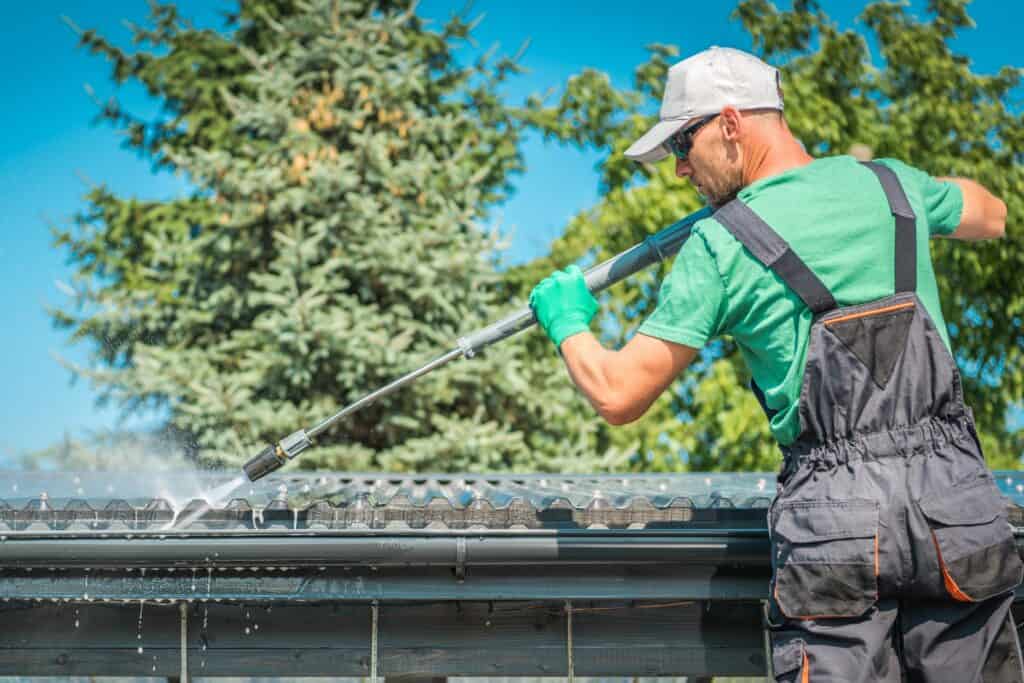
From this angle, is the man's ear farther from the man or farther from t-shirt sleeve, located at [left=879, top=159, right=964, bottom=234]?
t-shirt sleeve, located at [left=879, top=159, right=964, bottom=234]

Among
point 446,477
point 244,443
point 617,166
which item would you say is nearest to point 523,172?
point 617,166

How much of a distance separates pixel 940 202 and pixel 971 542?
666 mm

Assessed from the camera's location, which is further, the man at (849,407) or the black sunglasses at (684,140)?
the black sunglasses at (684,140)

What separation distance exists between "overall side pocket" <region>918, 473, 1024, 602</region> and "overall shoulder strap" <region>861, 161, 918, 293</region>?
324 millimetres

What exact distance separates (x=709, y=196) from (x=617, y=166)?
7335 mm

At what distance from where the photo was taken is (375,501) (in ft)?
7.97

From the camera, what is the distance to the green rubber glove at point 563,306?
1.88m

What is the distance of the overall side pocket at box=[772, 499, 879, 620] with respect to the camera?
1.54m

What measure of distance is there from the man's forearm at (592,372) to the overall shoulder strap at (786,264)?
0.29m

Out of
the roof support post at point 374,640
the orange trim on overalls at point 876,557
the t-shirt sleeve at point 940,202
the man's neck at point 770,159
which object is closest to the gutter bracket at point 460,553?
the roof support post at point 374,640

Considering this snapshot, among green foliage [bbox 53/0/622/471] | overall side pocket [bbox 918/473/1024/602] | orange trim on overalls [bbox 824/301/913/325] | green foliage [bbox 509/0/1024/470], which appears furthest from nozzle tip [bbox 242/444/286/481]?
green foliage [bbox 509/0/1024/470]

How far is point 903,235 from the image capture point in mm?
1666

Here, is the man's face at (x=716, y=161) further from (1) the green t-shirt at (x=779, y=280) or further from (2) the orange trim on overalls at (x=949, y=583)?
(2) the orange trim on overalls at (x=949, y=583)

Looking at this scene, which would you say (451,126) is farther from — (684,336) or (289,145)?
(684,336)
